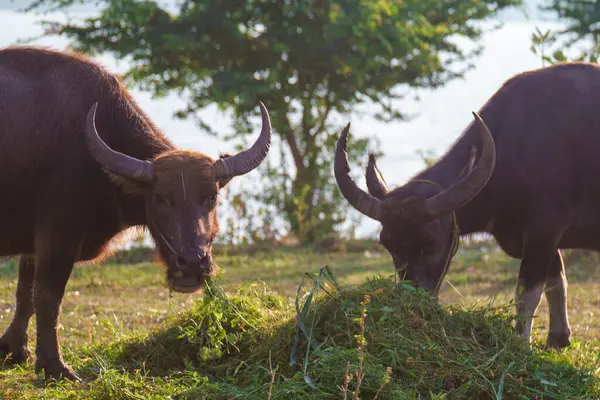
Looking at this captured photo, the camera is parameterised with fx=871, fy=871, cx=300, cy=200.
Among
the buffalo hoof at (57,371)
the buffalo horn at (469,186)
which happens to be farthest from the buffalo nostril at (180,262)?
the buffalo horn at (469,186)

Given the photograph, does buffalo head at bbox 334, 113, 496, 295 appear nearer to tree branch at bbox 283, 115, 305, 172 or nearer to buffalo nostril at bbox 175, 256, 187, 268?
buffalo nostril at bbox 175, 256, 187, 268

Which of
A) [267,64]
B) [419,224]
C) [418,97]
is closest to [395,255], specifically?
[419,224]

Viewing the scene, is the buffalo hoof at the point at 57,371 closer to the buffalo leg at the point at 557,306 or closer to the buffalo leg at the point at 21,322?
the buffalo leg at the point at 21,322

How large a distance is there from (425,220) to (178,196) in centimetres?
171

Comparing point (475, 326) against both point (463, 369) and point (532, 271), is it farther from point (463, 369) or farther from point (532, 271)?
point (532, 271)

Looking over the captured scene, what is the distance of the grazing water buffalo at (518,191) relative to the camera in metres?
5.90

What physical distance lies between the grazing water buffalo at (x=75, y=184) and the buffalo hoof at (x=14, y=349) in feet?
2.00

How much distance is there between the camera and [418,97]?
1641cm

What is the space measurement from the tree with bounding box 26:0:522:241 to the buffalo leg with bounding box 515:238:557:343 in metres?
7.89

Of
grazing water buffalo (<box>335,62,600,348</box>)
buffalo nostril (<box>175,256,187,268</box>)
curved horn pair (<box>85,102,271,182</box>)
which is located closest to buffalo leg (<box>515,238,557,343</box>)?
grazing water buffalo (<box>335,62,600,348</box>)

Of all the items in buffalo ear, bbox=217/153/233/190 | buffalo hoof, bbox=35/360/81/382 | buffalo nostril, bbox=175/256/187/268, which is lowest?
buffalo hoof, bbox=35/360/81/382

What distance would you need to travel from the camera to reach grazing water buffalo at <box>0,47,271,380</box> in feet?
17.4

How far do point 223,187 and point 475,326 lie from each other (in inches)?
72.0

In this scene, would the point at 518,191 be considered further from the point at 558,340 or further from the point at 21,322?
the point at 21,322
